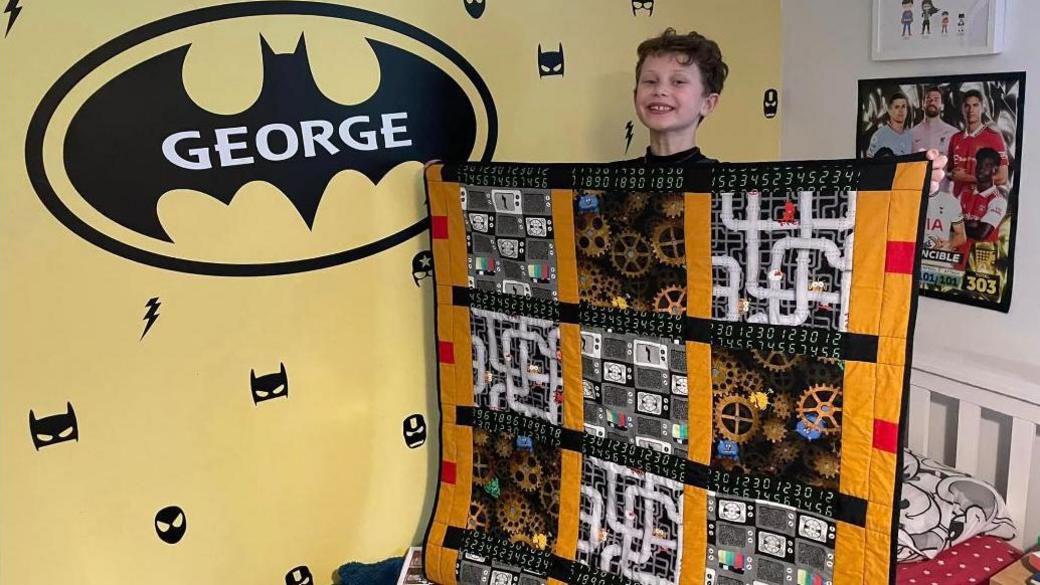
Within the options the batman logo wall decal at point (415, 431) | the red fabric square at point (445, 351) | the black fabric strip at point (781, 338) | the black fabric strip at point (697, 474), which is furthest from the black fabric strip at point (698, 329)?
the batman logo wall decal at point (415, 431)

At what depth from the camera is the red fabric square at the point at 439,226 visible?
6.62 ft

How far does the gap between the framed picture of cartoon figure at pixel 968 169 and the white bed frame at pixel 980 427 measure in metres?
0.20

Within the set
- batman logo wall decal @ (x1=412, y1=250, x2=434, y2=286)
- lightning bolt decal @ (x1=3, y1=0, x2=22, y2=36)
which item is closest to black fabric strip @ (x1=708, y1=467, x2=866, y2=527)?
batman logo wall decal @ (x1=412, y1=250, x2=434, y2=286)

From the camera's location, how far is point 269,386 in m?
2.00

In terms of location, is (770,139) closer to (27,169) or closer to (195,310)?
(195,310)

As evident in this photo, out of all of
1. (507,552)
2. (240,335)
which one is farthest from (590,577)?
(240,335)

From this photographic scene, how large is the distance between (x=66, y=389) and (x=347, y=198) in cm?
70

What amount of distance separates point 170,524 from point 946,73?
6.73 ft

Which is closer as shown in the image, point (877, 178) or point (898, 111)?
point (877, 178)

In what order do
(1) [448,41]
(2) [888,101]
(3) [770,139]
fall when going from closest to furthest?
(1) [448,41], (2) [888,101], (3) [770,139]

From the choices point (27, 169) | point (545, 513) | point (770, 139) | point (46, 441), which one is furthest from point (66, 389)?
point (770, 139)

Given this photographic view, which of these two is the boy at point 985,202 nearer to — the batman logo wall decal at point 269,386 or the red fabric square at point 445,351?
the red fabric square at point 445,351

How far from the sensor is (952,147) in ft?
6.82

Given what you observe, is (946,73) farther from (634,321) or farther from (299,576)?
(299,576)
